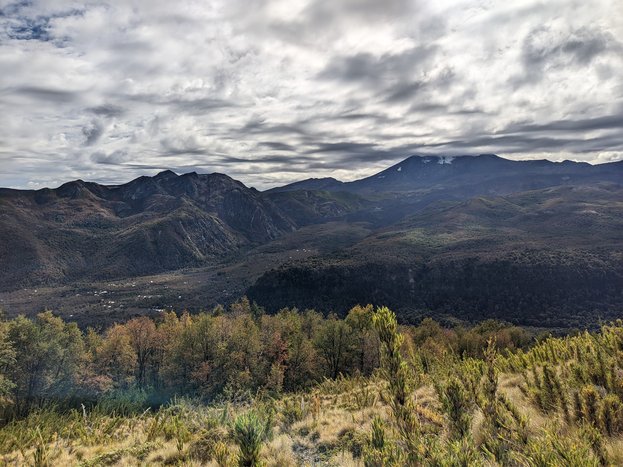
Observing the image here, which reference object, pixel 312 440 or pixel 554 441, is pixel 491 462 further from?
pixel 312 440

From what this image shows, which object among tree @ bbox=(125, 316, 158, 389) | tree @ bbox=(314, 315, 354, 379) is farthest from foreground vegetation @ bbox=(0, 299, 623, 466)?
tree @ bbox=(125, 316, 158, 389)

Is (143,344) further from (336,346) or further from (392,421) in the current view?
(392,421)

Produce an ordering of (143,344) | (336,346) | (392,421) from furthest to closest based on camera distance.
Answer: (143,344), (336,346), (392,421)

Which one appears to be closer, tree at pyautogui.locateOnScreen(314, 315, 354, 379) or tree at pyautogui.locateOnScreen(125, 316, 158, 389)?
tree at pyautogui.locateOnScreen(314, 315, 354, 379)

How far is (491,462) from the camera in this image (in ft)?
26.4

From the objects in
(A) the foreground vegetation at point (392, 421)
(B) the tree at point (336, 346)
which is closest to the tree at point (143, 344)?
(A) the foreground vegetation at point (392, 421)

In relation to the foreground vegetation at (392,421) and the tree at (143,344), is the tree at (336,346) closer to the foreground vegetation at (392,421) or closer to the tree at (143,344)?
the foreground vegetation at (392,421)

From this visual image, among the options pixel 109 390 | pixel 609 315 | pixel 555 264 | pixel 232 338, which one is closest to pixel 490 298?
pixel 555 264

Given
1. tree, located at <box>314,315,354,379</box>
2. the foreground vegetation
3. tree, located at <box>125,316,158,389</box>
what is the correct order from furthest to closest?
tree, located at <box>125,316,158,389</box>, tree, located at <box>314,315,354,379</box>, the foreground vegetation

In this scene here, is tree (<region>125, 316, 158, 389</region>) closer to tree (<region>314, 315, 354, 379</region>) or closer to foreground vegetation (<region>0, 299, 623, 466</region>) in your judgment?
foreground vegetation (<region>0, 299, 623, 466</region>)

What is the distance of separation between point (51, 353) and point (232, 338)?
874 inches

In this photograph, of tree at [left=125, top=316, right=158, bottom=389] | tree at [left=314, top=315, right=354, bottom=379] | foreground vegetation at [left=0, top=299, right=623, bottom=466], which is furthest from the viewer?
tree at [left=125, top=316, right=158, bottom=389]

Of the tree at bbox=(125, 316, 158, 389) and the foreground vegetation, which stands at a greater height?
the foreground vegetation

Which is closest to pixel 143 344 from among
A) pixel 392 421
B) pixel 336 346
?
pixel 336 346
